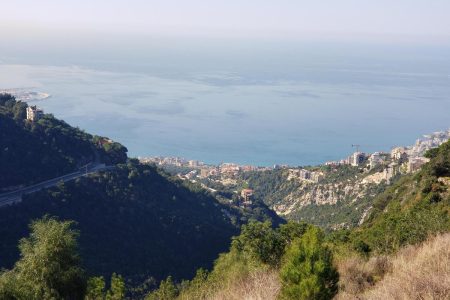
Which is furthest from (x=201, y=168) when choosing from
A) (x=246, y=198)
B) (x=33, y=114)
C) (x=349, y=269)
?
(x=349, y=269)

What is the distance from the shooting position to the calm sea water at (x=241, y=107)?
66.6 meters

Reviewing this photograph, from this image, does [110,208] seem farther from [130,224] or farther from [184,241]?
[184,241]

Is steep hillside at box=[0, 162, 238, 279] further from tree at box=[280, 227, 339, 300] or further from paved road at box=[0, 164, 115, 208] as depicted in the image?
tree at box=[280, 227, 339, 300]

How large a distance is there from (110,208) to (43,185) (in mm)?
3451

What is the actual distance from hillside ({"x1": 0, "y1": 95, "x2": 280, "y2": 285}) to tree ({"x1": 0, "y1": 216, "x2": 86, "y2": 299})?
993cm

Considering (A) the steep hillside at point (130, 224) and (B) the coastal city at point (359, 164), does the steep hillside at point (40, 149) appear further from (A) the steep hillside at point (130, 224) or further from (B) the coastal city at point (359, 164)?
(B) the coastal city at point (359, 164)

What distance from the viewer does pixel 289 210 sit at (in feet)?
120

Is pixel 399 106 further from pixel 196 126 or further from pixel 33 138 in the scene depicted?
pixel 33 138

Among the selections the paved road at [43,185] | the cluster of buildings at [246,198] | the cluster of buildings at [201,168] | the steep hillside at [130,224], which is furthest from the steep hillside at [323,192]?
the paved road at [43,185]

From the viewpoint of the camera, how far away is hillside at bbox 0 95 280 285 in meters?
19.7

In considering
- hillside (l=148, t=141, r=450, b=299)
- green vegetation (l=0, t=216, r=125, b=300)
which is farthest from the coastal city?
green vegetation (l=0, t=216, r=125, b=300)

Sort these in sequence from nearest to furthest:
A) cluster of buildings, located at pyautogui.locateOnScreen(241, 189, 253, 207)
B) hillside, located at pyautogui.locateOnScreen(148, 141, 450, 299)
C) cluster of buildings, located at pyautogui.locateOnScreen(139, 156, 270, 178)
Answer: hillside, located at pyautogui.locateOnScreen(148, 141, 450, 299) < cluster of buildings, located at pyautogui.locateOnScreen(241, 189, 253, 207) < cluster of buildings, located at pyautogui.locateOnScreen(139, 156, 270, 178)

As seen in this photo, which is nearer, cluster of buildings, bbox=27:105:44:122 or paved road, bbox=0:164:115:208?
paved road, bbox=0:164:115:208

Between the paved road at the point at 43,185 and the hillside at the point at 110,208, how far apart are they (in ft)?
1.17
